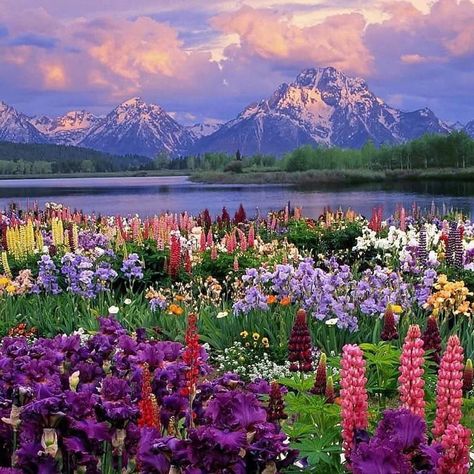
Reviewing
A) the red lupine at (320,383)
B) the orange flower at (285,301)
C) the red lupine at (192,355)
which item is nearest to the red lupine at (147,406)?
the red lupine at (192,355)

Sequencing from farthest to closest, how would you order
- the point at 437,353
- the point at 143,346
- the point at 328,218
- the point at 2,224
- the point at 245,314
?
the point at 328,218, the point at 2,224, the point at 245,314, the point at 437,353, the point at 143,346

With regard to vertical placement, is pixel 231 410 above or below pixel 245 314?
above

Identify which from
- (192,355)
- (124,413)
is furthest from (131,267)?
(124,413)

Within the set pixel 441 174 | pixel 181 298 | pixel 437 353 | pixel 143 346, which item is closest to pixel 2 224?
pixel 181 298

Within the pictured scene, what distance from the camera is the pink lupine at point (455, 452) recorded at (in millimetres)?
2799

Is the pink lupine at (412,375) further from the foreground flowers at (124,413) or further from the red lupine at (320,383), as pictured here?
the red lupine at (320,383)

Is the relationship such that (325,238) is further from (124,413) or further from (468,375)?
(124,413)

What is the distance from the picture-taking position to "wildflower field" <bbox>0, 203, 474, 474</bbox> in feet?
10.3

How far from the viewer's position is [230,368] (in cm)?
916

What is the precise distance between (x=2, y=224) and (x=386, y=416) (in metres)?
17.0

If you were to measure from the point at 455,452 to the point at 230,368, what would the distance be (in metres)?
6.45

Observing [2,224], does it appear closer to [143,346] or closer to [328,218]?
[328,218]

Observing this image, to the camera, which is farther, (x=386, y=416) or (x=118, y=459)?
(x=118, y=459)

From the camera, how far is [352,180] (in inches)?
4845
